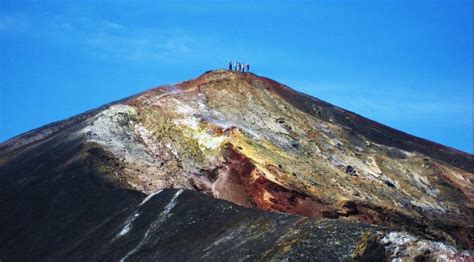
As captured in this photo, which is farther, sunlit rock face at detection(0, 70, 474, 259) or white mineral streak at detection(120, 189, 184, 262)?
sunlit rock face at detection(0, 70, 474, 259)

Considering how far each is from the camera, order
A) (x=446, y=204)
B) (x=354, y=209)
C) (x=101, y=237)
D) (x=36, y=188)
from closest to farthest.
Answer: (x=101, y=237) < (x=36, y=188) < (x=354, y=209) < (x=446, y=204)

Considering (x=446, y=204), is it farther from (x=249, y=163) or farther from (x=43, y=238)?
(x=43, y=238)

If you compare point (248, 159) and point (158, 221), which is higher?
point (248, 159)

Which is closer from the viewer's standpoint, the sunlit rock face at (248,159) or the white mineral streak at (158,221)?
the white mineral streak at (158,221)

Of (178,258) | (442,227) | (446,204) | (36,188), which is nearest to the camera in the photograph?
(178,258)

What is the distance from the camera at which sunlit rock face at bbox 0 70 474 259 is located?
49875 millimetres

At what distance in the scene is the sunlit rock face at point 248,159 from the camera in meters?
49.9

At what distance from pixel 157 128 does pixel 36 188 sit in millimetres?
11679

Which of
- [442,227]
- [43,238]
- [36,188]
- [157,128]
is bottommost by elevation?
[442,227]

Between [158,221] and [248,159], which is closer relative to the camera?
[158,221]

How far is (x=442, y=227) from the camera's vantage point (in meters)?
56.5

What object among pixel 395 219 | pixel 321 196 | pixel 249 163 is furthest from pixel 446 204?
pixel 249 163

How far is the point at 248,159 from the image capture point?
173ft

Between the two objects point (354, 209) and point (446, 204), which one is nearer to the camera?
point (354, 209)
